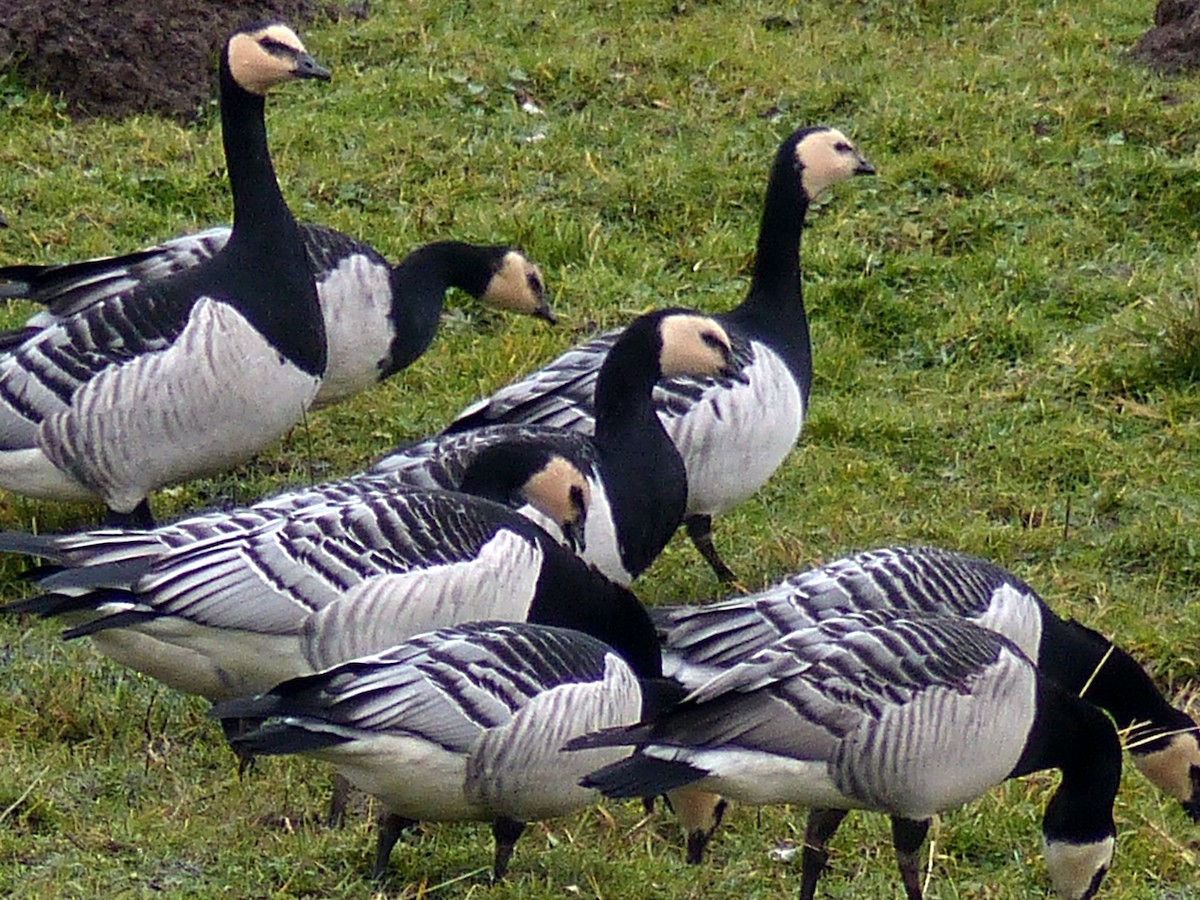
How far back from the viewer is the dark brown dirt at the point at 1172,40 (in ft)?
39.0

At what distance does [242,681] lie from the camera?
6.13 m

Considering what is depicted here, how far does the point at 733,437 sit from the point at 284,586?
246 centimetres

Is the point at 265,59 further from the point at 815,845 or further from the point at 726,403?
the point at 815,845

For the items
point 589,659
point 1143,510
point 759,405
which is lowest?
point 1143,510

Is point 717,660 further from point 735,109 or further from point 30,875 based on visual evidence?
point 735,109

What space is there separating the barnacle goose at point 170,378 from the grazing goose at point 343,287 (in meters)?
0.48

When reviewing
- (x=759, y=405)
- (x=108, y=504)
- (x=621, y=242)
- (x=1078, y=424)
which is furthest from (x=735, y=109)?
(x=108, y=504)

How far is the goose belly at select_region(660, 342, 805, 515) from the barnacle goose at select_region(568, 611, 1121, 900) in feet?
7.06

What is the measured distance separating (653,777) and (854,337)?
5.04m

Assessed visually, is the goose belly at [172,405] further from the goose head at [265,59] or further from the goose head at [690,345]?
the goose head at [690,345]

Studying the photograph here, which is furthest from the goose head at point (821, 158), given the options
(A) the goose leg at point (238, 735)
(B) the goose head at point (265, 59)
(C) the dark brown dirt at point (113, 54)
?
(C) the dark brown dirt at point (113, 54)

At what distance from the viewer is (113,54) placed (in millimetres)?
11750

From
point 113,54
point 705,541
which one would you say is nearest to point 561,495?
point 705,541

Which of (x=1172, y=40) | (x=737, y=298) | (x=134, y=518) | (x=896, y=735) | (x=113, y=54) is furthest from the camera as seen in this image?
(x=1172, y=40)
